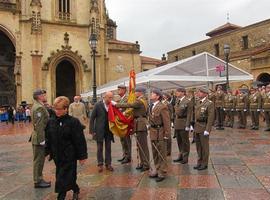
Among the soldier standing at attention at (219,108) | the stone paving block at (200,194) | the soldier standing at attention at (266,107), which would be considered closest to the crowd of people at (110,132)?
the stone paving block at (200,194)

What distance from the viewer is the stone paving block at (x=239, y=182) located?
278 inches

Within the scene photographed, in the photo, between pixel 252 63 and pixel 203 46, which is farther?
pixel 203 46

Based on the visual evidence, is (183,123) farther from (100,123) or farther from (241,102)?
(241,102)

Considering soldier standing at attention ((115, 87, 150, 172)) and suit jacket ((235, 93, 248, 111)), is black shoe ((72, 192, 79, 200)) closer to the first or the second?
soldier standing at attention ((115, 87, 150, 172))

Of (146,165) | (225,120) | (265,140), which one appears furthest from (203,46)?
(146,165)

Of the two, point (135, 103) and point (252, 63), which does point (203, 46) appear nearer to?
point (252, 63)

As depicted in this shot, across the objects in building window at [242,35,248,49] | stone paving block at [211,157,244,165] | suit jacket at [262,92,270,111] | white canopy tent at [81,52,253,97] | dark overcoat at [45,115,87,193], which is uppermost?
building window at [242,35,248,49]

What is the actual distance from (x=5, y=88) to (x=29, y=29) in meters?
7.20

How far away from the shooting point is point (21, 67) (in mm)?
34219

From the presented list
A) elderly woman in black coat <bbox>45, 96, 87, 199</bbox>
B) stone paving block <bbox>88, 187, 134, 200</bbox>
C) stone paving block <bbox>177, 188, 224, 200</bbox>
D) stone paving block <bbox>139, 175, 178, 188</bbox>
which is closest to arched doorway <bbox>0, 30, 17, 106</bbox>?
stone paving block <bbox>139, 175, 178, 188</bbox>

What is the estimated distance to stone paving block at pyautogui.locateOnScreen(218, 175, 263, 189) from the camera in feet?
23.2

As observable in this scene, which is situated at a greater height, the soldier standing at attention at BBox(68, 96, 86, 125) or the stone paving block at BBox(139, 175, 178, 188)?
the soldier standing at attention at BBox(68, 96, 86, 125)

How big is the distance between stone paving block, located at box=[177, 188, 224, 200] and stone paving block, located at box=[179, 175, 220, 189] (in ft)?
0.92

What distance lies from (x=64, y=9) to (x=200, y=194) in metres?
33.0
